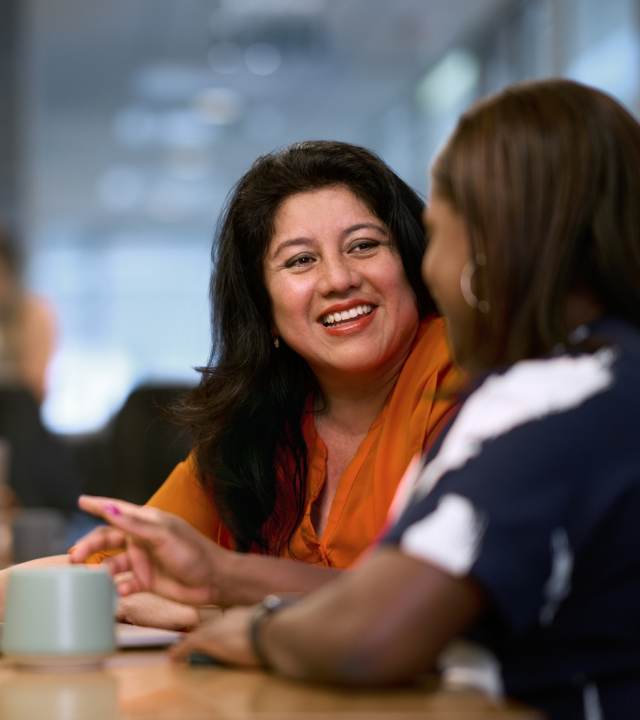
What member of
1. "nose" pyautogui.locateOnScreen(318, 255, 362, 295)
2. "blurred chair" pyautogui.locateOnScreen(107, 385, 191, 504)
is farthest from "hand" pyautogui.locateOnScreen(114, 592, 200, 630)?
"blurred chair" pyautogui.locateOnScreen(107, 385, 191, 504)

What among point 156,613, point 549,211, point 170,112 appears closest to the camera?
point 549,211

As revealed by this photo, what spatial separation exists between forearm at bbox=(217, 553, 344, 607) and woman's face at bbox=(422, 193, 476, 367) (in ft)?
0.99

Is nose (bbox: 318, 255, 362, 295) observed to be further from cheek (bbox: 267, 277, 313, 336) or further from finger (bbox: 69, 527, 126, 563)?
finger (bbox: 69, 527, 126, 563)

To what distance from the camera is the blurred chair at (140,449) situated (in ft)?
10.4

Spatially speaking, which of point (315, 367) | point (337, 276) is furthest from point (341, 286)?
point (315, 367)

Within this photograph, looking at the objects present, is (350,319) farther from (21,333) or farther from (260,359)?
(21,333)

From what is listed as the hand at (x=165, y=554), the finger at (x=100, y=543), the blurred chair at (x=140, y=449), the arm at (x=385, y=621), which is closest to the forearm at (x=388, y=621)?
the arm at (x=385, y=621)

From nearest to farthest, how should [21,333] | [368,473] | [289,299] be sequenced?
[368,473]
[289,299]
[21,333]

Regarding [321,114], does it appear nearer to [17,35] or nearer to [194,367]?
[17,35]

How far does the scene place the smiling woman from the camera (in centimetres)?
158

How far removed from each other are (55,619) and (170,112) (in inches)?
268

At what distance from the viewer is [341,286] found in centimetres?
160

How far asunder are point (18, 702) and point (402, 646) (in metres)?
0.30

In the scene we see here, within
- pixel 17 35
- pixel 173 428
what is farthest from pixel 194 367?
pixel 17 35
